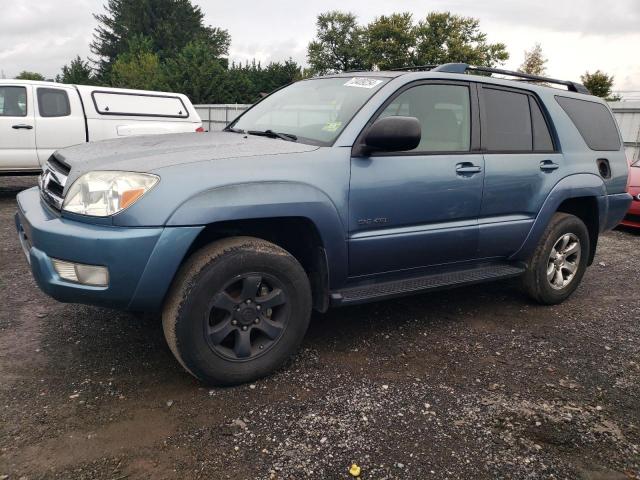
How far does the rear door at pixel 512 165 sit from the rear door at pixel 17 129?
7.23m

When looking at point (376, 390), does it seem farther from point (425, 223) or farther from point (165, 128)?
point (165, 128)

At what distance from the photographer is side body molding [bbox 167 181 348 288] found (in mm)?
2365

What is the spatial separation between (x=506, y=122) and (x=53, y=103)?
732 cm

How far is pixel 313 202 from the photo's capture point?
265 cm

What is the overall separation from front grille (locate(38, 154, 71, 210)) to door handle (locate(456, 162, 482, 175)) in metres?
2.27

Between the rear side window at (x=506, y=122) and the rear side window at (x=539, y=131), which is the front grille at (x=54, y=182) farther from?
the rear side window at (x=539, y=131)

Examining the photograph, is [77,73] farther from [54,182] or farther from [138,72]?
[54,182]

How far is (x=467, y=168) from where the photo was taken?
323 cm

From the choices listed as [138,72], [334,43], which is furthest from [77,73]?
[334,43]

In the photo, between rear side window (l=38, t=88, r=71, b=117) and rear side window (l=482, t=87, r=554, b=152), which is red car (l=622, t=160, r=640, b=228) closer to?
rear side window (l=482, t=87, r=554, b=152)

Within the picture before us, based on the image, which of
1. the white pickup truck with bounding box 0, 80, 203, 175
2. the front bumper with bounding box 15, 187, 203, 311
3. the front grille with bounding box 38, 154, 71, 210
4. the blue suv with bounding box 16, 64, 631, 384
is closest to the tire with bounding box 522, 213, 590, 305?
the blue suv with bounding box 16, 64, 631, 384

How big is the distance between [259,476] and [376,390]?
2.85 ft

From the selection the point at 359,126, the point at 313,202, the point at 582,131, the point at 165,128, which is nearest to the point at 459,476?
the point at 313,202

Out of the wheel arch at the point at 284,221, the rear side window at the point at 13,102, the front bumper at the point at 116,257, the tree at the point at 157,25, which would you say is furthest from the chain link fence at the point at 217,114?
the tree at the point at 157,25
